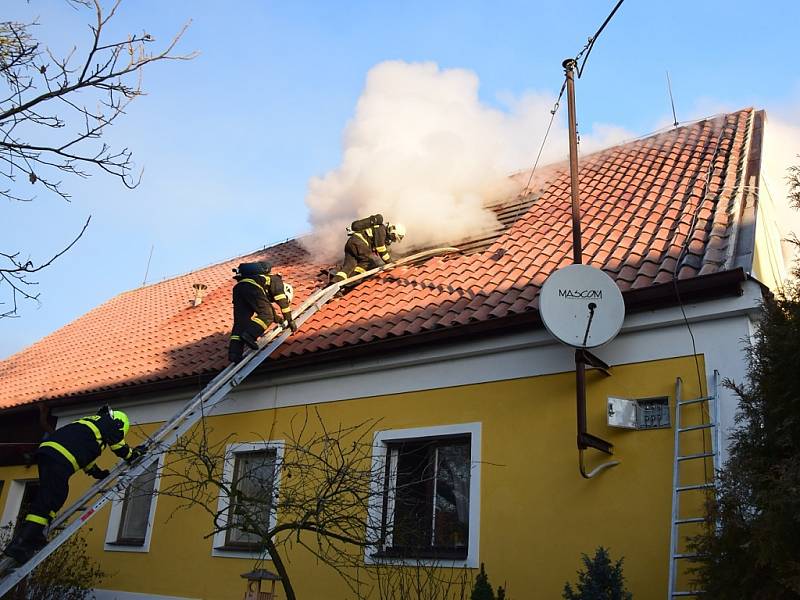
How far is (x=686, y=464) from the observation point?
5.70 meters

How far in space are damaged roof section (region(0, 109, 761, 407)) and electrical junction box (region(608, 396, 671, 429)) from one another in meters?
0.92

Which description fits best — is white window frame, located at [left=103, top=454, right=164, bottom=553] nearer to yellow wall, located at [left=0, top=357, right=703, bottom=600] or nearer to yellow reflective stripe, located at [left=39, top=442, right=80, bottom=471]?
yellow wall, located at [left=0, top=357, right=703, bottom=600]

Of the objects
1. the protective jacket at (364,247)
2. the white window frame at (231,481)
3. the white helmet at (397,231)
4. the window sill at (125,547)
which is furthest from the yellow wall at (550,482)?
the white helmet at (397,231)

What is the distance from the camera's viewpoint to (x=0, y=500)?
11633mm

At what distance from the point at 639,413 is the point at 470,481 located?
1708mm

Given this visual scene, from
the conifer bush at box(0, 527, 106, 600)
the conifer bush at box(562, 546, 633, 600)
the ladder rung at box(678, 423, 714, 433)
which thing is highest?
the ladder rung at box(678, 423, 714, 433)

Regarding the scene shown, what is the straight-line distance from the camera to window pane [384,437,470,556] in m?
6.96

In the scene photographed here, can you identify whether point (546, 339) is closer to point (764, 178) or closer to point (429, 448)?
point (429, 448)

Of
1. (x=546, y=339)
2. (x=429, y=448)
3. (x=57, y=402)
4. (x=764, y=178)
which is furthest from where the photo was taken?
(x=57, y=402)

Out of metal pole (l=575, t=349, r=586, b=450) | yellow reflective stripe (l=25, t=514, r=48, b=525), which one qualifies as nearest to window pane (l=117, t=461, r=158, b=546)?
yellow reflective stripe (l=25, t=514, r=48, b=525)

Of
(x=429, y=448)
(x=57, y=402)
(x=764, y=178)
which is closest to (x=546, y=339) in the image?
(x=429, y=448)

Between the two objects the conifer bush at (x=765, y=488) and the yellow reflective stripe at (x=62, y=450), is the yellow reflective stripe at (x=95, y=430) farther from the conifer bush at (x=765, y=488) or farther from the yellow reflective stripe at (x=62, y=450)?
the conifer bush at (x=765, y=488)

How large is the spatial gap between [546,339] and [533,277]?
3.21ft

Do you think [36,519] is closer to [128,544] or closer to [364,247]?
[128,544]
